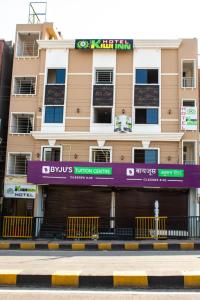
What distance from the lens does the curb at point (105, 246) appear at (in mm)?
16547

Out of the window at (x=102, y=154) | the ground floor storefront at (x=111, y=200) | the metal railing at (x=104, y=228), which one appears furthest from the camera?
the window at (x=102, y=154)

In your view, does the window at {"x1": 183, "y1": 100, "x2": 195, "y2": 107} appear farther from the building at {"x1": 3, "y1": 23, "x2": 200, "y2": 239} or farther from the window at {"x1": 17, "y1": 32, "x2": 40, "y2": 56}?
the window at {"x1": 17, "y1": 32, "x2": 40, "y2": 56}

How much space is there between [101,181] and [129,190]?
2167 millimetres

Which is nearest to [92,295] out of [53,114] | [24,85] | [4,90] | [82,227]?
[82,227]

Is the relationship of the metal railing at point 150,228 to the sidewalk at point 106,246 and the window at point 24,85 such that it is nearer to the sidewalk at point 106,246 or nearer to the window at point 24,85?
the sidewalk at point 106,246

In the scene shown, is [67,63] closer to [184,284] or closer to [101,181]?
[101,181]

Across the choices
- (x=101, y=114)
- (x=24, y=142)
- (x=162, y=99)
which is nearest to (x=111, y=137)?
(x=101, y=114)

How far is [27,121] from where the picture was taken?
2595 cm

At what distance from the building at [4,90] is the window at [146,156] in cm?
892

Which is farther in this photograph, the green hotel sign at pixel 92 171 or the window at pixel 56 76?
the window at pixel 56 76

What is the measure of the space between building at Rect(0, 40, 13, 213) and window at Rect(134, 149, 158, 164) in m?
8.92

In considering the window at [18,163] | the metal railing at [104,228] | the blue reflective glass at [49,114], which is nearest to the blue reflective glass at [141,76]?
the blue reflective glass at [49,114]

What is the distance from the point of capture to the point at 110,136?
77.8ft

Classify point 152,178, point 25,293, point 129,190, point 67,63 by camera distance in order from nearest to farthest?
point 25,293 < point 152,178 < point 129,190 < point 67,63
